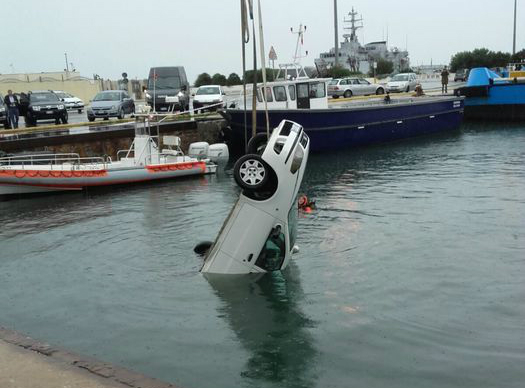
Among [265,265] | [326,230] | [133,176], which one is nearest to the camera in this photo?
[265,265]

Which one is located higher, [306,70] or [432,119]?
[306,70]

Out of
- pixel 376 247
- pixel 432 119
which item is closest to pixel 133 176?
pixel 376 247

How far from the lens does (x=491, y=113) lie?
39219 mm

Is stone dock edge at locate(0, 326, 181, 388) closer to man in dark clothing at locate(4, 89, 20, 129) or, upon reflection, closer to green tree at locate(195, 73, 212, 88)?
man in dark clothing at locate(4, 89, 20, 129)

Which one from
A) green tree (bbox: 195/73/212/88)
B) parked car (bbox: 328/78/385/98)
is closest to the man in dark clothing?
parked car (bbox: 328/78/385/98)

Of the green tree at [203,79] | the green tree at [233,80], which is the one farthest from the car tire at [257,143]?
the green tree at [203,79]

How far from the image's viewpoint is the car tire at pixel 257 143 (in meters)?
9.20

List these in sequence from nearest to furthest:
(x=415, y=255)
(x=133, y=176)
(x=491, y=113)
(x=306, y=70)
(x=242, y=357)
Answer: (x=242, y=357) → (x=415, y=255) → (x=133, y=176) → (x=306, y=70) → (x=491, y=113)

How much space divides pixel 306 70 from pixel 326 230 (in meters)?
16.1

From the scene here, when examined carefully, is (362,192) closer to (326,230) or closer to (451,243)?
(326,230)

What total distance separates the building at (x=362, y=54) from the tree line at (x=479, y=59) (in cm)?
954

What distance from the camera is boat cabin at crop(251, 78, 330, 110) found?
26.1 m

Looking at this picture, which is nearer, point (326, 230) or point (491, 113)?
point (326, 230)

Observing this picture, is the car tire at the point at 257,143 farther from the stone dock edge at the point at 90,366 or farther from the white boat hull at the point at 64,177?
the white boat hull at the point at 64,177
